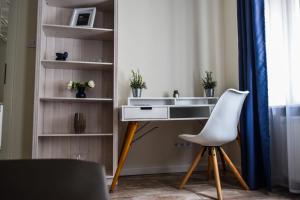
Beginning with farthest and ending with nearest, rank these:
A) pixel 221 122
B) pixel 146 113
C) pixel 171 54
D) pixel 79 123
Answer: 1. pixel 171 54
2. pixel 79 123
3. pixel 146 113
4. pixel 221 122

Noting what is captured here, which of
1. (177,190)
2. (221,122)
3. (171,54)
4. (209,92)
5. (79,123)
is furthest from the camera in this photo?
(171,54)

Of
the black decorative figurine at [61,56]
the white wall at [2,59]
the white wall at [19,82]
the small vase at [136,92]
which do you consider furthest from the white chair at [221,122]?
the white wall at [2,59]

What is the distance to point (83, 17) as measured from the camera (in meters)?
2.47

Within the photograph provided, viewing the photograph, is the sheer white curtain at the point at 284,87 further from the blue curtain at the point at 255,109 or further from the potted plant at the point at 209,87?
the potted plant at the point at 209,87

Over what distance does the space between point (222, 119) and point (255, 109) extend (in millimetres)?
442

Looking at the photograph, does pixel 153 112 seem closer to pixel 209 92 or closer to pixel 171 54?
pixel 209 92

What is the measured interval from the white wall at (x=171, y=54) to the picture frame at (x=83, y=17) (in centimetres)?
38

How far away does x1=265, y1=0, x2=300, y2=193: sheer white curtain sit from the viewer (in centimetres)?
183

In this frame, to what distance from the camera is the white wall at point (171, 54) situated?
2.72 metres

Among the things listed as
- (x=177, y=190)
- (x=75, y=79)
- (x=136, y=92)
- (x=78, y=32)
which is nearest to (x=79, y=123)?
(x=75, y=79)

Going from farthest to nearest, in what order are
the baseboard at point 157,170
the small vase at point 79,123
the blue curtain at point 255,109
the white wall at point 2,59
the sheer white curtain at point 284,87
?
the baseboard at point 157,170, the small vase at point 79,123, the white wall at point 2,59, the blue curtain at point 255,109, the sheer white curtain at point 284,87

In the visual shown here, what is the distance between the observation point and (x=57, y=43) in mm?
2545

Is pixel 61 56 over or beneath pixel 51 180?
over

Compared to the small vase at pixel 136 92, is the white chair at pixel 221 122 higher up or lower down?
lower down
